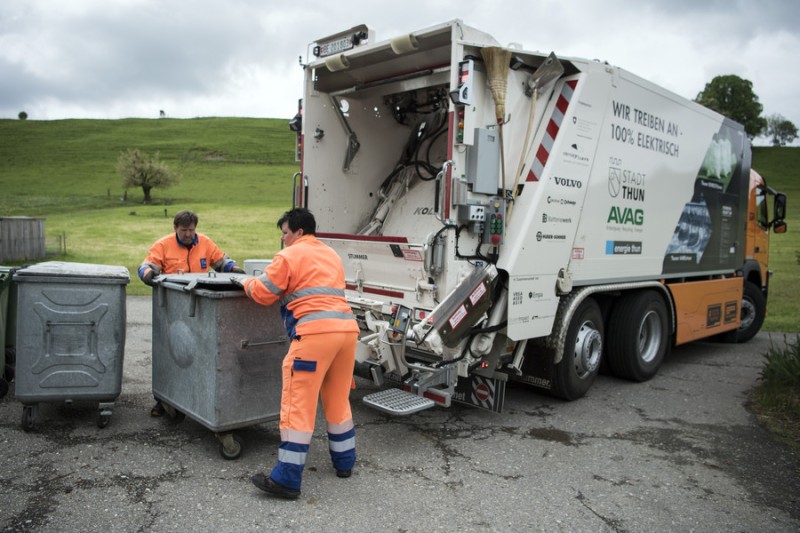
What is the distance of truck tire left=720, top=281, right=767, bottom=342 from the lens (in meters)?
8.74

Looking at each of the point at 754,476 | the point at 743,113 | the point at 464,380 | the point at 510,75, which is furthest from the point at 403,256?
the point at 743,113

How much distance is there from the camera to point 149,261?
16.4 ft

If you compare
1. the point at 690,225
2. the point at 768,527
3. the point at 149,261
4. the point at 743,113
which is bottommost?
the point at 768,527

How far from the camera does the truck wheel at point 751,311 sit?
8.74m

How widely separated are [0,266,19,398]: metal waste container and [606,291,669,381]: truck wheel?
17.3ft

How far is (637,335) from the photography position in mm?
6133

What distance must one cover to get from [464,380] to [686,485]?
1725 millimetres

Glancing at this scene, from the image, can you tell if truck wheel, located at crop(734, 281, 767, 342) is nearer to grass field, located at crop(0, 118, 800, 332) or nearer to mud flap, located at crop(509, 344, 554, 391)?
grass field, located at crop(0, 118, 800, 332)

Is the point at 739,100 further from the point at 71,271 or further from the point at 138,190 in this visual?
the point at 71,271

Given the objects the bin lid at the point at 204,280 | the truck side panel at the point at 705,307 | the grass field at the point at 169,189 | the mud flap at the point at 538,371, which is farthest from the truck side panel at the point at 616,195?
the grass field at the point at 169,189

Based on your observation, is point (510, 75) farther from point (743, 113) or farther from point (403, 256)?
point (743, 113)

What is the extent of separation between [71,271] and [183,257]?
1.00 meters

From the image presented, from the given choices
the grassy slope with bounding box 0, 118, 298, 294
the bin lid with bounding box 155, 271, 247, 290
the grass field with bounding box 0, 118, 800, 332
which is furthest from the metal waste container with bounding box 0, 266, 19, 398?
the grassy slope with bounding box 0, 118, 298, 294

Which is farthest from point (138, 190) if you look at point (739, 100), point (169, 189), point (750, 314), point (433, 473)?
point (739, 100)
